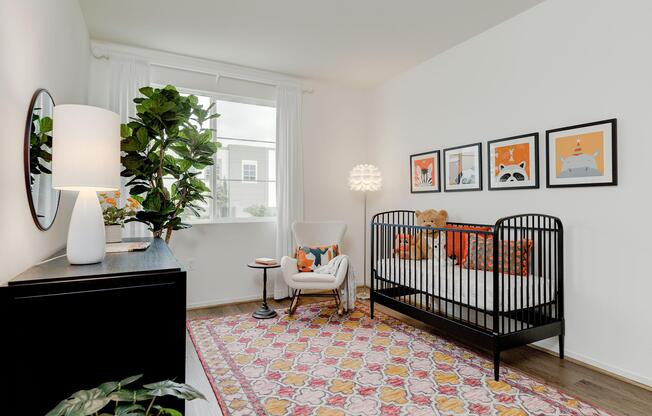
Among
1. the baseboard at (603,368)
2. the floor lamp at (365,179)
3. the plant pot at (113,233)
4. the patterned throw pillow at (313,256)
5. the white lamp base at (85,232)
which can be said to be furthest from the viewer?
the floor lamp at (365,179)

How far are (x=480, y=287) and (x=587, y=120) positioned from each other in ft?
4.49

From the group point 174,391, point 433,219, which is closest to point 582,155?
A: point 433,219

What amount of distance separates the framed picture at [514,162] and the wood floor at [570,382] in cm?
127

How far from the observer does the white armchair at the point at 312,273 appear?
3.41 m

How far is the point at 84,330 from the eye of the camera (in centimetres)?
136

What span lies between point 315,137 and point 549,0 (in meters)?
2.67

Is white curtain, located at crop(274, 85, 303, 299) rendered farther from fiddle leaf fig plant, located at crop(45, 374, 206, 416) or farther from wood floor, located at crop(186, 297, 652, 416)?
fiddle leaf fig plant, located at crop(45, 374, 206, 416)

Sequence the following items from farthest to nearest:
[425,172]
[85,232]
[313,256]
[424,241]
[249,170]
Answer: [249,170] → [425,172] → [313,256] → [424,241] → [85,232]

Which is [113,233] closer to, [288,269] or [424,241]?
→ [288,269]

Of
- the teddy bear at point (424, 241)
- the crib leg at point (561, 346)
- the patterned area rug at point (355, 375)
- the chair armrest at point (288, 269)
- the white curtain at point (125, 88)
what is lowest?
the patterned area rug at point (355, 375)

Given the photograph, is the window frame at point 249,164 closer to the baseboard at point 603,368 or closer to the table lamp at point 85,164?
the table lamp at point 85,164

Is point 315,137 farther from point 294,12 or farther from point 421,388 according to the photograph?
point 421,388

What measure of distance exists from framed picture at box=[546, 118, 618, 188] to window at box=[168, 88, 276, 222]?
2849 millimetres

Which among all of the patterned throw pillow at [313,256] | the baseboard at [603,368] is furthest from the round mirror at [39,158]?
the baseboard at [603,368]
